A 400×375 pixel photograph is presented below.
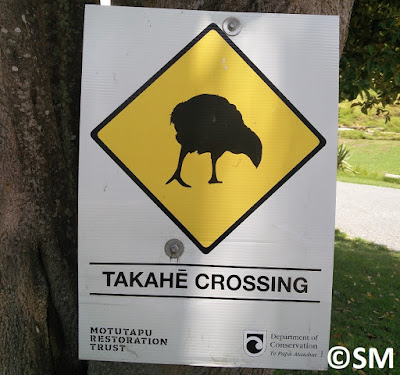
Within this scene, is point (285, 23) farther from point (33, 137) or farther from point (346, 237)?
point (346, 237)

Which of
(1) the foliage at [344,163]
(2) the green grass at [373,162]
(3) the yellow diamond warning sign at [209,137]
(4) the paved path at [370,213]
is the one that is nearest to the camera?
(3) the yellow diamond warning sign at [209,137]

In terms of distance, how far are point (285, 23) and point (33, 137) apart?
106 cm

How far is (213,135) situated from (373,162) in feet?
70.4

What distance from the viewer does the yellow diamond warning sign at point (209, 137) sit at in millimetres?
1803

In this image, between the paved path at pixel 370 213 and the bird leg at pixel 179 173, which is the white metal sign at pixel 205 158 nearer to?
the bird leg at pixel 179 173

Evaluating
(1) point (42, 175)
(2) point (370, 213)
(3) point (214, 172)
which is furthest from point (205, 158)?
(2) point (370, 213)

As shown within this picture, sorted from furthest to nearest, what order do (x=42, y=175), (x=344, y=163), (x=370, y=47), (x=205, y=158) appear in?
(x=344, y=163), (x=370, y=47), (x=42, y=175), (x=205, y=158)

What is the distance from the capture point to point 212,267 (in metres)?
1.83

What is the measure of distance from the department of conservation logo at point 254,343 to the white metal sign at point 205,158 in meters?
0.13

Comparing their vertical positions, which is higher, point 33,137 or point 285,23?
point 285,23

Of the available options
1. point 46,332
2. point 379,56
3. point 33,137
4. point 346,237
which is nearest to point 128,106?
point 33,137

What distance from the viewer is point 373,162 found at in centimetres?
2181

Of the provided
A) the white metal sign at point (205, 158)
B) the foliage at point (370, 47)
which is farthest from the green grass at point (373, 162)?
the white metal sign at point (205, 158)

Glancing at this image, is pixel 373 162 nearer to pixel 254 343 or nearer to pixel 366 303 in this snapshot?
pixel 366 303
